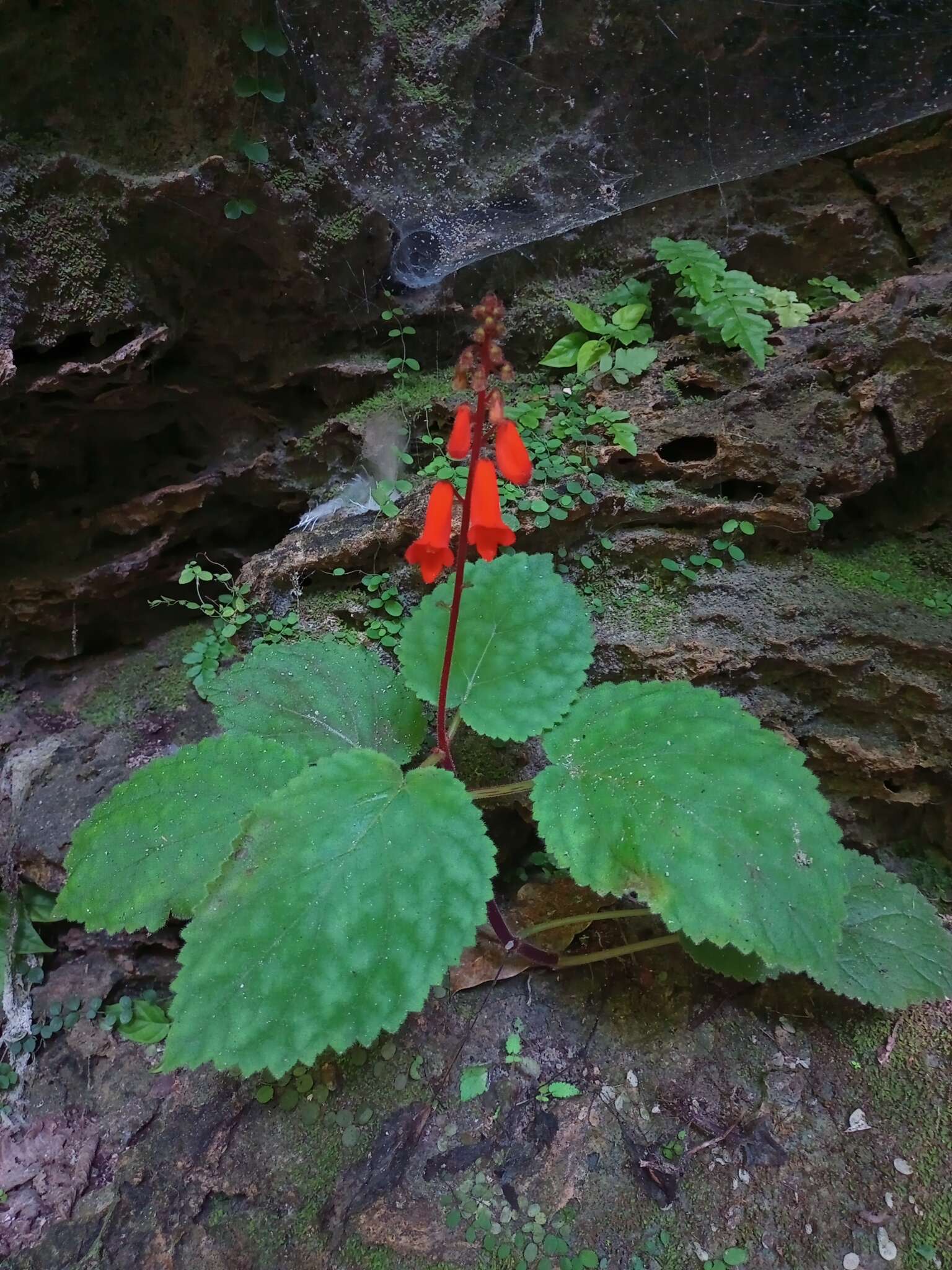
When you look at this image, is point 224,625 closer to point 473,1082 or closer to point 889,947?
point 473,1082

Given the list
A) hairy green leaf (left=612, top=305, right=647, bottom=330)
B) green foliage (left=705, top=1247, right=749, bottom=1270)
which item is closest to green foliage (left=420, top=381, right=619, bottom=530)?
hairy green leaf (left=612, top=305, right=647, bottom=330)

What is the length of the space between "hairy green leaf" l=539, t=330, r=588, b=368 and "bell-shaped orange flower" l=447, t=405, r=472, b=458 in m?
1.54

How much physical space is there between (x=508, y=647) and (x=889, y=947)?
109cm

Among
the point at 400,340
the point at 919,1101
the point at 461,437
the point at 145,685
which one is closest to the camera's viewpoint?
the point at 461,437

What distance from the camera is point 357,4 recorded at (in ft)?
7.47

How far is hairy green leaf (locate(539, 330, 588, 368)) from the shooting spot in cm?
256

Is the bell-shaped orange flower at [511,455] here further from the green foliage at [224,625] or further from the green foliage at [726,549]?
the green foliage at [224,625]

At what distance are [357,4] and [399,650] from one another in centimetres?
226

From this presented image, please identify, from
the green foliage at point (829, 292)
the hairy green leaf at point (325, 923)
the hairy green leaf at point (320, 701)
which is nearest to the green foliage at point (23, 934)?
the hairy green leaf at point (320, 701)

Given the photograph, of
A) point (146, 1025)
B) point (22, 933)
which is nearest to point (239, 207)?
point (22, 933)

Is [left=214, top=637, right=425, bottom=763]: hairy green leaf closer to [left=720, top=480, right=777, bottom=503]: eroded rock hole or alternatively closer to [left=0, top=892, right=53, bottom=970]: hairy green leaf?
[left=0, top=892, right=53, bottom=970]: hairy green leaf

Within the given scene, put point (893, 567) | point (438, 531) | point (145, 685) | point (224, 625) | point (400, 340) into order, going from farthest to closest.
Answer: point (400, 340) < point (145, 685) < point (224, 625) < point (893, 567) < point (438, 531)

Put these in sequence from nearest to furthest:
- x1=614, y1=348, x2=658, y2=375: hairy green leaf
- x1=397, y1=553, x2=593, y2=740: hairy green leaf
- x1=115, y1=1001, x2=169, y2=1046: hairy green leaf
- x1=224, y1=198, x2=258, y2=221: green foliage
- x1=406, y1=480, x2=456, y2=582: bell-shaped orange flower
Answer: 1. x1=406, y1=480, x2=456, y2=582: bell-shaped orange flower
2. x1=397, y1=553, x2=593, y2=740: hairy green leaf
3. x1=115, y1=1001, x2=169, y2=1046: hairy green leaf
4. x1=224, y1=198, x2=258, y2=221: green foliage
5. x1=614, y1=348, x2=658, y2=375: hairy green leaf

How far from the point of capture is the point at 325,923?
47.7 inches
